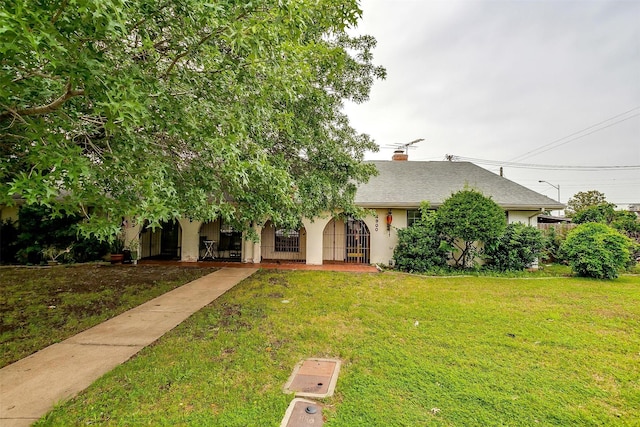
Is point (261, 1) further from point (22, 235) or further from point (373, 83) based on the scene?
point (22, 235)

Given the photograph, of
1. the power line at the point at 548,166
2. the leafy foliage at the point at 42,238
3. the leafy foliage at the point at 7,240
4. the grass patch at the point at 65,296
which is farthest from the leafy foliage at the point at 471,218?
the leafy foliage at the point at 7,240

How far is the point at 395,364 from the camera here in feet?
12.4

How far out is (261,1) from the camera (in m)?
3.00

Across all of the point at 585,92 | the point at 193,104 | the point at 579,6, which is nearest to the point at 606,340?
the point at 193,104

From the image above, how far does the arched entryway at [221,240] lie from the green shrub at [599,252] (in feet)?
44.3

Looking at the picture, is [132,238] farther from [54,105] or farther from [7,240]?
[54,105]

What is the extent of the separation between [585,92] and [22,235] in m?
25.2

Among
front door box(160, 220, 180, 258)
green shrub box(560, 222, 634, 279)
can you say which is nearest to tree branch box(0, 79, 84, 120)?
front door box(160, 220, 180, 258)

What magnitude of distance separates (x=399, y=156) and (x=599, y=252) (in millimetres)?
9872

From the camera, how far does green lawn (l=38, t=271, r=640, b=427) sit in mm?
2811

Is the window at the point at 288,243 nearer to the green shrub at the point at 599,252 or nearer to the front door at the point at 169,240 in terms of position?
the front door at the point at 169,240

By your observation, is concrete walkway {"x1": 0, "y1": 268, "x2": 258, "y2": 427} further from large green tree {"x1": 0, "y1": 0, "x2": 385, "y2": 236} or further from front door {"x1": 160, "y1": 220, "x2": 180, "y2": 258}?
front door {"x1": 160, "y1": 220, "x2": 180, "y2": 258}

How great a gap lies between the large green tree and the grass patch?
245 centimetres

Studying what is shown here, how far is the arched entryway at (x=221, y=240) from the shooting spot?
1352 centimetres
